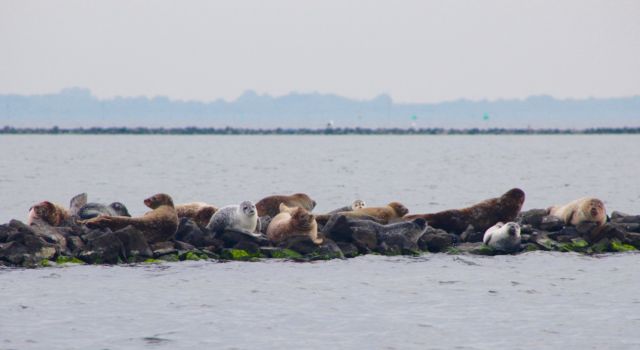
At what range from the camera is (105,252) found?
2306 centimetres

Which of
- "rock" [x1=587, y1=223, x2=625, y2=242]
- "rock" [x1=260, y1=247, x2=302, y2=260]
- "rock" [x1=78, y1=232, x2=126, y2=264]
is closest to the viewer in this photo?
"rock" [x1=78, y1=232, x2=126, y2=264]

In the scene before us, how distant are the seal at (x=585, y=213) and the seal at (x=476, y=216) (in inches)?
60.1

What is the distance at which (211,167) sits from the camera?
3378 inches

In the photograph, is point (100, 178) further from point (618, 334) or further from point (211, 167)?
point (618, 334)

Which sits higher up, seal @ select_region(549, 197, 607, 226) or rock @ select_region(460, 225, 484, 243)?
seal @ select_region(549, 197, 607, 226)

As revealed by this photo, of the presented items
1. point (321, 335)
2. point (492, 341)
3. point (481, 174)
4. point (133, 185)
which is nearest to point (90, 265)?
point (321, 335)

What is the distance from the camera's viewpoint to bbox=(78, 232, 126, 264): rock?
23062 millimetres

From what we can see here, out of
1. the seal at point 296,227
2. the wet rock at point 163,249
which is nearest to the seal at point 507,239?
the seal at point 296,227

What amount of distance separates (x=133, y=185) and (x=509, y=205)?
37310 mm

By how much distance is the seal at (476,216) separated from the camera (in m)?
26.6

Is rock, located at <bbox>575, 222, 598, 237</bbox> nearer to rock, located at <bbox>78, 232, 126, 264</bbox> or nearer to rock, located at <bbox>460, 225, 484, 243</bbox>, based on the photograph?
rock, located at <bbox>460, 225, 484, 243</bbox>

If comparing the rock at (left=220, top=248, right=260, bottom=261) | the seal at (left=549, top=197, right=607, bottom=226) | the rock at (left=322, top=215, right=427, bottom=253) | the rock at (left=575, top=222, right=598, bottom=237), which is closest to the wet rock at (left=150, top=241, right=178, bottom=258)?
the rock at (left=220, top=248, right=260, bottom=261)

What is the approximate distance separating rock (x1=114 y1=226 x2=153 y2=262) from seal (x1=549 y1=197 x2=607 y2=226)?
10.4 m

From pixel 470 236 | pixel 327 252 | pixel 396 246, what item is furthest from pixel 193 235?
pixel 470 236
